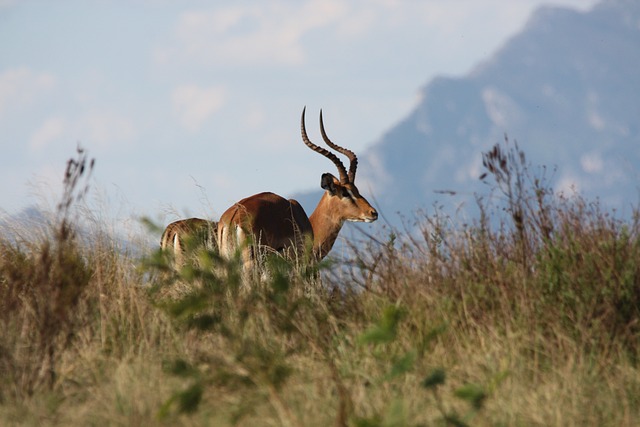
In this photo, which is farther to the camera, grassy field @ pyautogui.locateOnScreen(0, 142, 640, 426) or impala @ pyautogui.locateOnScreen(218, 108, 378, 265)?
impala @ pyautogui.locateOnScreen(218, 108, 378, 265)

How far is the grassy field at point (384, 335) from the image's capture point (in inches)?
177

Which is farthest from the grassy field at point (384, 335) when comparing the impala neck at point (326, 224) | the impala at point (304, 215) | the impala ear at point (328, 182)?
the impala neck at point (326, 224)

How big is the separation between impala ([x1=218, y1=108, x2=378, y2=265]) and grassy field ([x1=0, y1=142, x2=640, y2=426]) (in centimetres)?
302

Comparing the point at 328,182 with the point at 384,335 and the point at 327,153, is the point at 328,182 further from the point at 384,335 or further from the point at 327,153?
the point at 384,335

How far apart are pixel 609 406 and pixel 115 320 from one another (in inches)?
126

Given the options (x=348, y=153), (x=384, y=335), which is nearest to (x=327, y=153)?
(x=348, y=153)

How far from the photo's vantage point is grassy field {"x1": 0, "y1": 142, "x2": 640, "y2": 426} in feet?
14.7

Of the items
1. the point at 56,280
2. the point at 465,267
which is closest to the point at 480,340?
the point at 465,267

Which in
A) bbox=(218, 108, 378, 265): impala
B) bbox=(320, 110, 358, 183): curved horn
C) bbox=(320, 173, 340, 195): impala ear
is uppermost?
bbox=(320, 110, 358, 183): curved horn

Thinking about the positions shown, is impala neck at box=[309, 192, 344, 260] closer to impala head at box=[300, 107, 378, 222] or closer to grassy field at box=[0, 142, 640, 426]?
impala head at box=[300, 107, 378, 222]

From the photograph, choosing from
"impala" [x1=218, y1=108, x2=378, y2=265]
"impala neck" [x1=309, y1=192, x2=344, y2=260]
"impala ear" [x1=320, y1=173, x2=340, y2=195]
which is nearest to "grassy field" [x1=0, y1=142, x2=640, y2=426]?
"impala" [x1=218, y1=108, x2=378, y2=265]

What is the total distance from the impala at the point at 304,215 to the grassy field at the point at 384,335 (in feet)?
9.92

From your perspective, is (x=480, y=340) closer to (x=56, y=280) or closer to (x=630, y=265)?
(x=630, y=265)

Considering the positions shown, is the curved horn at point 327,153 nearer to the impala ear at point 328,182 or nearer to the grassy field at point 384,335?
the impala ear at point 328,182
